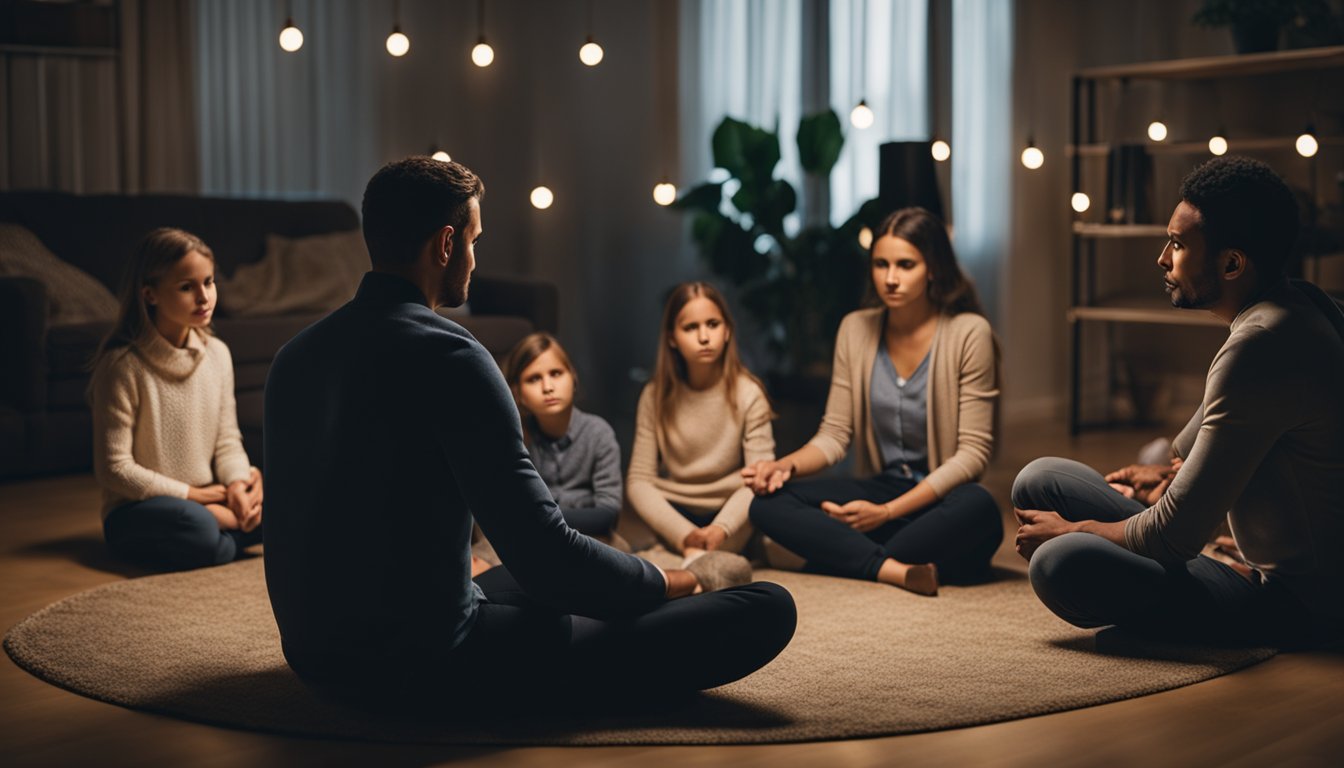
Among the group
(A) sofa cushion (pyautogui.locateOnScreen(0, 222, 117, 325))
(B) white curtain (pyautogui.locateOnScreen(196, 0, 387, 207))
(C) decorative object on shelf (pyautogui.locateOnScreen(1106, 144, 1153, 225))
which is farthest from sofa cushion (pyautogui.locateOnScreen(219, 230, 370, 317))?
(C) decorative object on shelf (pyautogui.locateOnScreen(1106, 144, 1153, 225))

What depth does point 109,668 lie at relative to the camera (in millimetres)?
2605

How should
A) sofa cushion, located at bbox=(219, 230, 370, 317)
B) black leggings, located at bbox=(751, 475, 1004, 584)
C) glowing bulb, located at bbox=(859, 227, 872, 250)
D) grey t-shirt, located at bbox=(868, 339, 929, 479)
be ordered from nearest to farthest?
black leggings, located at bbox=(751, 475, 1004, 584) < grey t-shirt, located at bbox=(868, 339, 929, 479) < glowing bulb, located at bbox=(859, 227, 872, 250) < sofa cushion, located at bbox=(219, 230, 370, 317)

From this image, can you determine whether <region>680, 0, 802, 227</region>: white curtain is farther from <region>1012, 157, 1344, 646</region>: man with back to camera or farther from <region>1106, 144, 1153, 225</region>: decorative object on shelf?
<region>1012, 157, 1344, 646</region>: man with back to camera

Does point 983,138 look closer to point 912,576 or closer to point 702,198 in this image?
point 702,198

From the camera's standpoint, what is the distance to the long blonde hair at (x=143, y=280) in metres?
3.32

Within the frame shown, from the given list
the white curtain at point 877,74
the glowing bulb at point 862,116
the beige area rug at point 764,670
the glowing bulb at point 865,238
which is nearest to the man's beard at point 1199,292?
the beige area rug at point 764,670

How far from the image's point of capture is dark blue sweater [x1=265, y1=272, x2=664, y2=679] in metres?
2.02

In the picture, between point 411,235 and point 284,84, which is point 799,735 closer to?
point 411,235

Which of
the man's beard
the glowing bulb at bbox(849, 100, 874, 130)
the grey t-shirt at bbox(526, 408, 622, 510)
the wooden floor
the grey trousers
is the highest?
the glowing bulb at bbox(849, 100, 874, 130)

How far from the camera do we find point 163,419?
3.42 m

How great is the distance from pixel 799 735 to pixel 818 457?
52.7 inches

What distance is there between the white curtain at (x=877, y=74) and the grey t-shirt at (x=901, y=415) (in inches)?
93.3

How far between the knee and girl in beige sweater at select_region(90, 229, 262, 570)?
1.79 m

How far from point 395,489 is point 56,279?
3424mm
